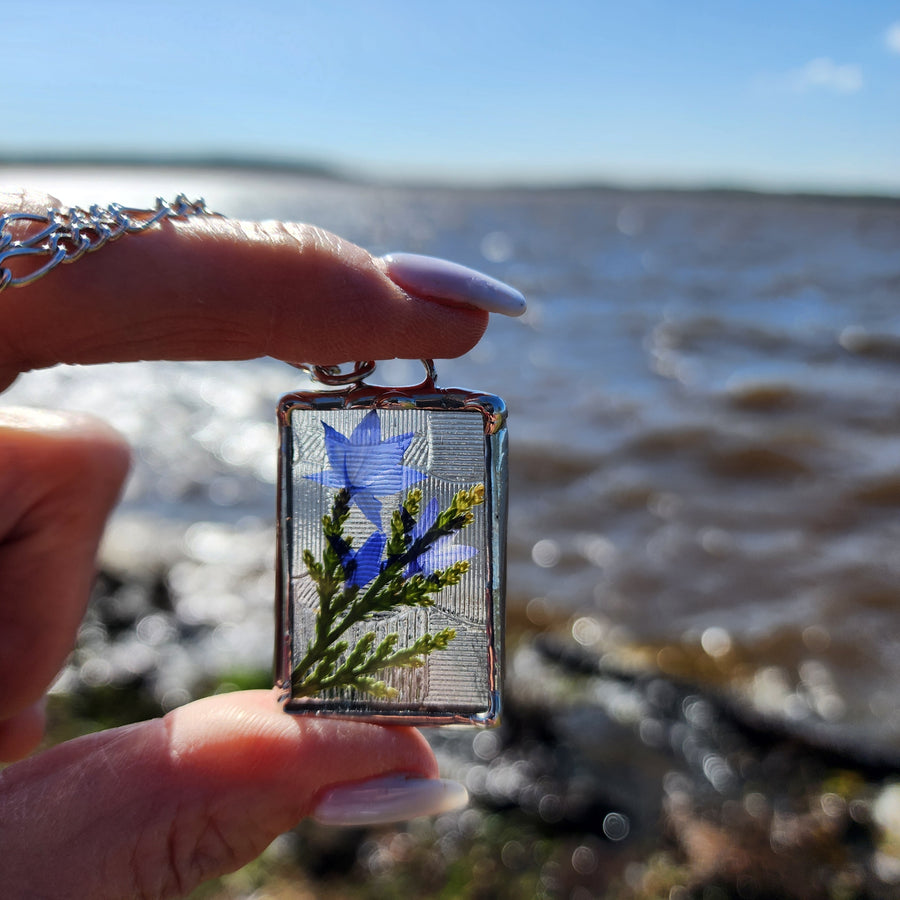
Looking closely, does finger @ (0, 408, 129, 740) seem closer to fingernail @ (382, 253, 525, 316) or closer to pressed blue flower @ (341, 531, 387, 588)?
pressed blue flower @ (341, 531, 387, 588)

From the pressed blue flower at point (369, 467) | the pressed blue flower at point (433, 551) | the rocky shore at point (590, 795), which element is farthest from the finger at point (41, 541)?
the rocky shore at point (590, 795)

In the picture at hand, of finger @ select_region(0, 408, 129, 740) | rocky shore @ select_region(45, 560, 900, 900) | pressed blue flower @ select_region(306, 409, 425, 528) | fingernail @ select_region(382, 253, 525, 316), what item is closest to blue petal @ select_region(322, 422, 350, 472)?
pressed blue flower @ select_region(306, 409, 425, 528)

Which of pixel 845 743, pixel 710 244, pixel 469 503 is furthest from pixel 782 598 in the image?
pixel 710 244

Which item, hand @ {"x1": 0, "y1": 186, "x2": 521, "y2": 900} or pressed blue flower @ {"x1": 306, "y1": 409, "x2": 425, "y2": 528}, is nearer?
hand @ {"x1": 0, "y1": 186, "x2": 521, "y2": 900}

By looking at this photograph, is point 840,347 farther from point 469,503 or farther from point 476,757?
point 469,503

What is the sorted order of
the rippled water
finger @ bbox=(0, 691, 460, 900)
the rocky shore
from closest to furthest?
finger @ bbox=(0, 691, 460, 900), the rocky shore, the rippled water

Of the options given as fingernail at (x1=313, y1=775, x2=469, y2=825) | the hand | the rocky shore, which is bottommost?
the rocky shore

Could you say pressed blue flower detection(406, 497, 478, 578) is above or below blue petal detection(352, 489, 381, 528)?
below

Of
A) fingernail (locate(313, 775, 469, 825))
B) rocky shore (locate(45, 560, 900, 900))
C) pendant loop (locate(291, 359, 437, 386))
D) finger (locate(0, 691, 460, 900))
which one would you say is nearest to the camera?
finger (locate(0, 691, 460, 900))

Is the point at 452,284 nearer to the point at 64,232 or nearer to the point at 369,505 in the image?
the point at 369,505
